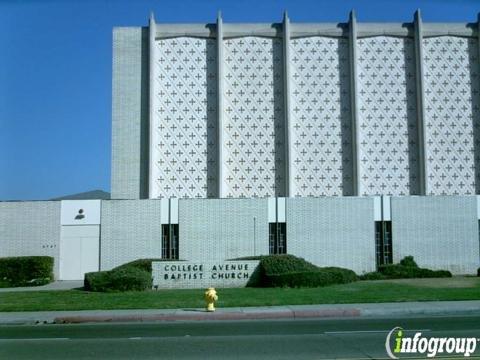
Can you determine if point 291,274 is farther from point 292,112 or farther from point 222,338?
point 292,112

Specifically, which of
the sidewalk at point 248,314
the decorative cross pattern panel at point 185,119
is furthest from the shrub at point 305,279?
the decorative cross pattern panel at point 185,119

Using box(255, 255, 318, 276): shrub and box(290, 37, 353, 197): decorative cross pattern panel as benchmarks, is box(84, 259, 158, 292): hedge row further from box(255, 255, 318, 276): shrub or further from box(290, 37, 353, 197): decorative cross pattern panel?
box(290, 37, 353, 197): decorative cross pattern panel

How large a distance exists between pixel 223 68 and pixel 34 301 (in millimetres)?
20835

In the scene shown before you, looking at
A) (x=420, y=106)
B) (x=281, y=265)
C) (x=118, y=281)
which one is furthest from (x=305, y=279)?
(x=420, y=106)

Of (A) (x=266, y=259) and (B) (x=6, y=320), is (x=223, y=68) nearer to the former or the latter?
(A) (x=266, y=259)

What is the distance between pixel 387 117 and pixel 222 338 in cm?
2806

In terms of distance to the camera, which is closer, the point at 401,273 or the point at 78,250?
the point at 401,273

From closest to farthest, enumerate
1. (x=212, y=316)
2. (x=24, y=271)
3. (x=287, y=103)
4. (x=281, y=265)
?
1. (x=212, y=316)
2. (x=281, y=265)
3. (x=24, y=271)
4. (x=287, y=103)

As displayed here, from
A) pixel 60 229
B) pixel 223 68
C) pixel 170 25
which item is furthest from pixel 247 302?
pixel 170 25

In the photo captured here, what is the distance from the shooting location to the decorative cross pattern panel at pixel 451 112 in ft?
125

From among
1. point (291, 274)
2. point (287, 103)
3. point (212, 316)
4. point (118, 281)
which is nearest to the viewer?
point (212, 316)

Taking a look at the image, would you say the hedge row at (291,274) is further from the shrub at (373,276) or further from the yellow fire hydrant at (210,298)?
the yellow fire hydrant at (210,298)

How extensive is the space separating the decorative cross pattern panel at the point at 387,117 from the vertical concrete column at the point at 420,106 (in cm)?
45

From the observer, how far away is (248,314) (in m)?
17.8
